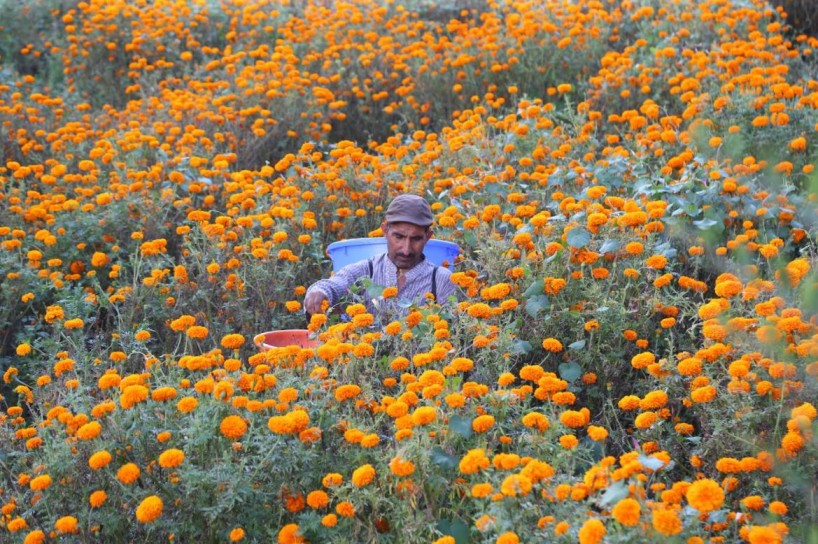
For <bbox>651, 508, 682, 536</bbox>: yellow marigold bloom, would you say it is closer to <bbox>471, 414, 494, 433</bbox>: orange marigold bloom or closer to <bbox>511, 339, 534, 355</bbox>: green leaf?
<bbox>471, 414, 494, 433</bbox>: orange marigold bloom

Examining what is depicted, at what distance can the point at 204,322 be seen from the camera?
4637mm

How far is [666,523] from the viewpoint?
2.19 meters

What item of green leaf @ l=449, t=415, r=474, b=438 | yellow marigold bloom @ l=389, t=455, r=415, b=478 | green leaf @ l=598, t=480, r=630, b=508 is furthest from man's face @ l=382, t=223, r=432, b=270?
green leaf @ l=598, t=480, r=630, b=508

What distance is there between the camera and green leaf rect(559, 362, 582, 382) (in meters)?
3.67

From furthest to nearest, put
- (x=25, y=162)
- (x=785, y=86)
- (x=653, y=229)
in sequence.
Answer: (x=25, y=162) < (x=785, y=86) < (x=653, y=229)

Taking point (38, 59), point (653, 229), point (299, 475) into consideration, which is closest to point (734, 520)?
point (299, 475)

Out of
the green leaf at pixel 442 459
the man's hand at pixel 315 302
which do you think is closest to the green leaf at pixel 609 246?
the man's hand at pixel 315 302

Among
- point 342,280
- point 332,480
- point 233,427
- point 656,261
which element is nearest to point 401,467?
point 332,480

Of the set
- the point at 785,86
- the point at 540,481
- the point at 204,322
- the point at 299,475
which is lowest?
the point at 204,322

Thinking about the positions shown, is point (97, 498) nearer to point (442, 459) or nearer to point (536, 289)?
point (442, 459)

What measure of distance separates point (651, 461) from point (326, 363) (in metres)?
1.35

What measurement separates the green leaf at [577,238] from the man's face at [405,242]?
675 millimetres

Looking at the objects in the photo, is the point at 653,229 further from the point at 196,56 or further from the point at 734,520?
the point at 196,56

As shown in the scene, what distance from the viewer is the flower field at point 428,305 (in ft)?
9.13
